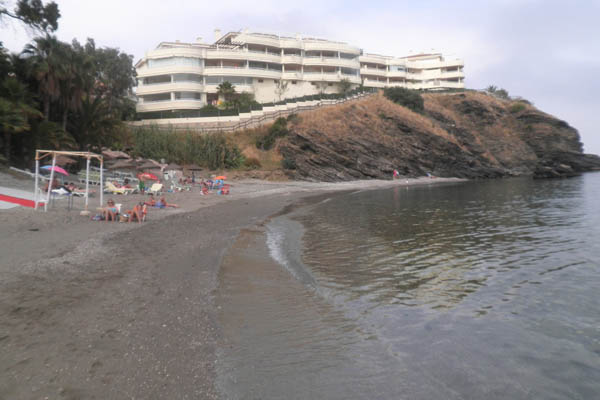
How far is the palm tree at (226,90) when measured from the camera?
53.5 m

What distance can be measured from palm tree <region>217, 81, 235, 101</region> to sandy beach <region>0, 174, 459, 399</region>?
1696 inches

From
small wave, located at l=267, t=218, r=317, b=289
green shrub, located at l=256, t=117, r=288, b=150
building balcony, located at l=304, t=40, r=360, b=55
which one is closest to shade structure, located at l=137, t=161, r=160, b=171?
small wave, located at l=267, t=218, r=317, b=289

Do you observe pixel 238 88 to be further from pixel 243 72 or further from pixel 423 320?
pixel 423 320

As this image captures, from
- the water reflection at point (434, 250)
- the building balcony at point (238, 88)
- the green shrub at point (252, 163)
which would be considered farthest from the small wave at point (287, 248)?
the building balcony at point (238, 88)

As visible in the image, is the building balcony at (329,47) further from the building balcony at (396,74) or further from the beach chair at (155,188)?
the beach chair at (155,188)

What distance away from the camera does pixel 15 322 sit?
5629mm

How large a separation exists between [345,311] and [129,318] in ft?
12.5

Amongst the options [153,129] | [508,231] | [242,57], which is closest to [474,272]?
[508,231]

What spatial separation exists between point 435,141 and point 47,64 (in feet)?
165

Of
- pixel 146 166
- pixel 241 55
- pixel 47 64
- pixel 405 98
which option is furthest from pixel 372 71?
pixel 47 64

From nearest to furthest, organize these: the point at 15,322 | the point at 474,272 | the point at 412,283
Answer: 1. the point at 15,322
2. the point at 412,283
3. the point at 474,272

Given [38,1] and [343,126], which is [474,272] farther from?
[343,126]

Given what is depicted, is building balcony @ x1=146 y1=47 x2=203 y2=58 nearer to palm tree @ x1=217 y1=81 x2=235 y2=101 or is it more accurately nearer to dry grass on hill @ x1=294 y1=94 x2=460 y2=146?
palm tree @ x1=217 y1=81 x2=235 y2=101

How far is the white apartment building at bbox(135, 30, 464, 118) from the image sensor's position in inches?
2114
